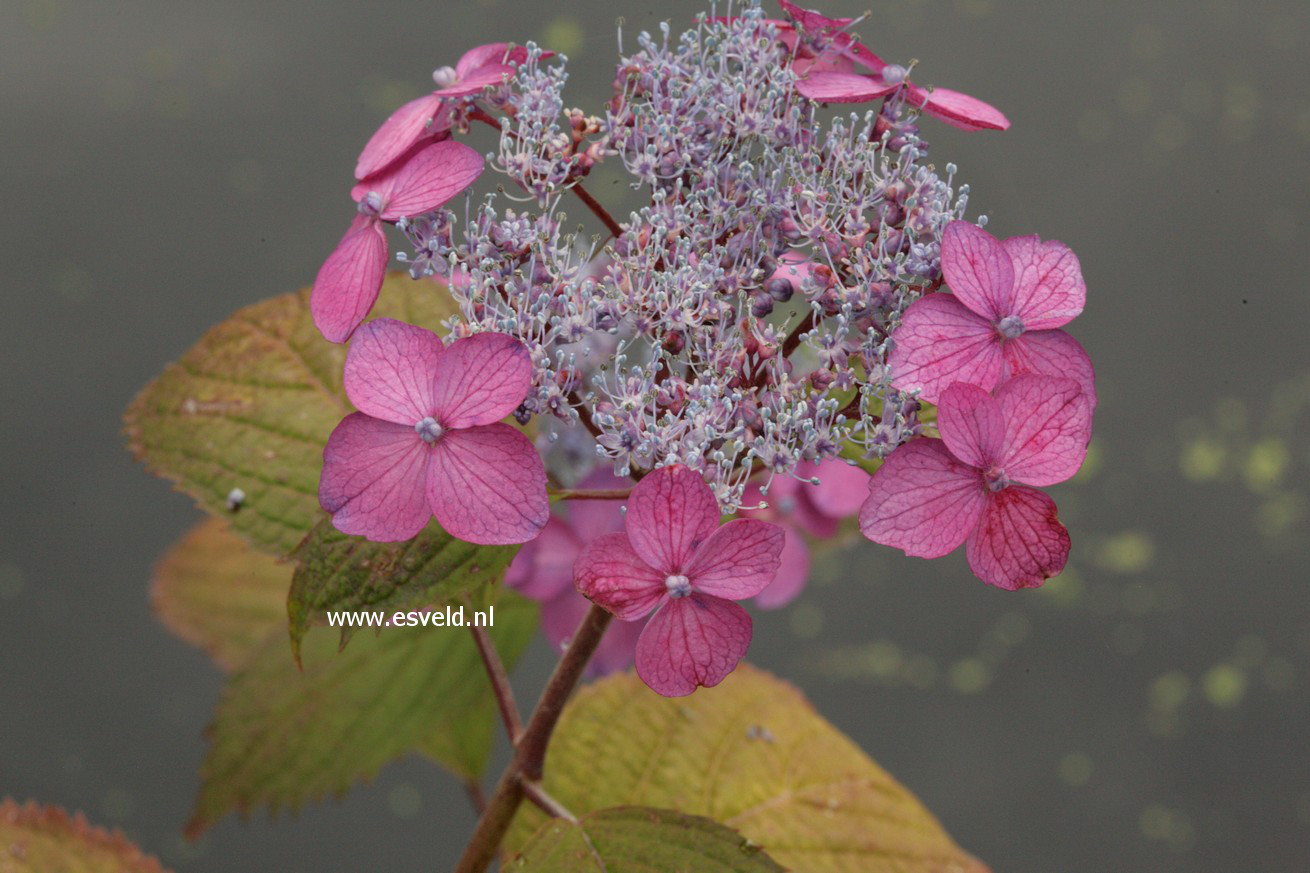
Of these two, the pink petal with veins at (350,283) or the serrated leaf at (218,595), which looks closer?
the pink petal with veins at (350,283)

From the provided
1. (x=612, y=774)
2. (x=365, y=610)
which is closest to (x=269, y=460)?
(x=365, y=610)

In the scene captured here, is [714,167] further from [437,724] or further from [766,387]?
[437,724]

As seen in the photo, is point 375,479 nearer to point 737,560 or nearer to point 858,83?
point 737,560

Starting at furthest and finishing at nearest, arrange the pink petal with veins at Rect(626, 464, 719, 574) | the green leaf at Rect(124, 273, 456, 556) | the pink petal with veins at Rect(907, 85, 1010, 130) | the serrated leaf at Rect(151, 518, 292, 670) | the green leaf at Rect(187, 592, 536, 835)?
the serrated leaf at Rect(151, 518, 292, 670), the green leaf at Rect(187, 592, 536, 835), the green leaf at Rect(124, 273, 456, 556), the pink petal with veins at Rect(907, 85, 1010, 130), the pink petal with veins at Rect(626, 464, 719, 574)

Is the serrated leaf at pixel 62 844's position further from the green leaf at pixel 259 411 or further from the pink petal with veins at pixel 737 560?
the pink petal with veins at pixel 737 560

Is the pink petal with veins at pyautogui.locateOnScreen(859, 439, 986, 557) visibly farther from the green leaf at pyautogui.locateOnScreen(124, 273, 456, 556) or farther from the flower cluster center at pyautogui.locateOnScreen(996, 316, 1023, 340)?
the green leaf at pyautogui.locateOnScreen(124, 273, 456, 556)

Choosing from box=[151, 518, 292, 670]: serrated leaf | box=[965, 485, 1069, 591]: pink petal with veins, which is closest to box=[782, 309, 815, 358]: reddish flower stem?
box=[965, 485, 1069, 591]: pink petal with veins

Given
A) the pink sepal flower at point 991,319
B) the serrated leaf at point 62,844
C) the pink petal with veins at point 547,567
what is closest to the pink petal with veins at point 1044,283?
the pink sepal flower at point 991,319
